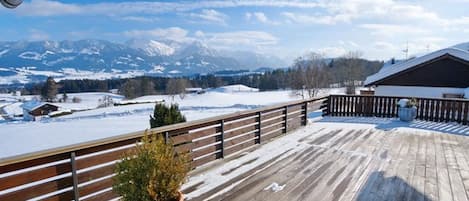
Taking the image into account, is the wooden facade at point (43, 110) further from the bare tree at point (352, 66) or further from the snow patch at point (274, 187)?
the snow patch at point (274, 187)

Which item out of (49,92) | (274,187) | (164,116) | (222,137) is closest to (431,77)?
(164,116)

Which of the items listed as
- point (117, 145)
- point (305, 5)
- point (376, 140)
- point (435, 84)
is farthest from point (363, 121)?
point (117, 145)

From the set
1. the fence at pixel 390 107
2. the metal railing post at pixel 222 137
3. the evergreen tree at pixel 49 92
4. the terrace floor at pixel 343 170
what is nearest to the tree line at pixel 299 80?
the evergreen tree at pixel 49 92

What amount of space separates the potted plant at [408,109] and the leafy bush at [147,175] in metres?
8.16

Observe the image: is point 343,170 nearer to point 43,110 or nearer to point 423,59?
point 423,59

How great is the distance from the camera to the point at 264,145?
5.99 meters

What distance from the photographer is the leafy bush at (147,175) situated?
247 centimetres

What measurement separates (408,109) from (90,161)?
8497 millimetres

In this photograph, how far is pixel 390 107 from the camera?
9523 mm

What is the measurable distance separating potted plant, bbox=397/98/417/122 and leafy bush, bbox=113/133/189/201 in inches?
321

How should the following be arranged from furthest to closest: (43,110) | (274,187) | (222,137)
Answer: (43,110) → (222,137) → (274,187)

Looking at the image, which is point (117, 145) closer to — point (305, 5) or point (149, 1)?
point (305, 5)

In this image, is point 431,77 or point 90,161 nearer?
point 90,161

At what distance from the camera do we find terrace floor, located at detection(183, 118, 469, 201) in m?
3.69
